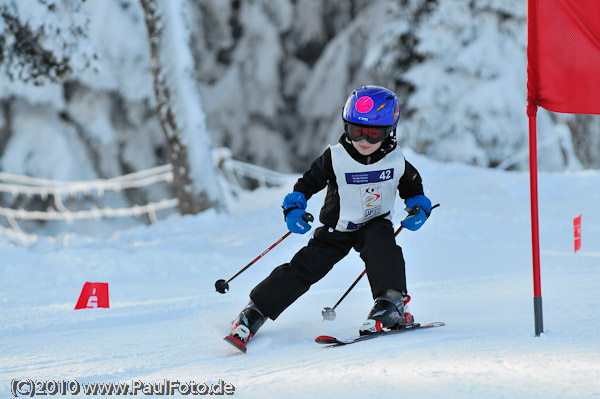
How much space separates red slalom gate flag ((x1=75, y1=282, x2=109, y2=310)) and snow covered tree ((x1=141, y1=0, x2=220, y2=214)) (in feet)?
18.1

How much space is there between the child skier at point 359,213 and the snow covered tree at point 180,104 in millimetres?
6342

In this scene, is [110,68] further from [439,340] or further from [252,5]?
[439,340]

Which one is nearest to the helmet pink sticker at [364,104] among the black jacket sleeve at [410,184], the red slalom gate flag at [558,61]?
the black jacket sleeve at [410,184]

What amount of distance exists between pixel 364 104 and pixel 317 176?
0.45 m

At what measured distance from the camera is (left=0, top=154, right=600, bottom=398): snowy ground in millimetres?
2371

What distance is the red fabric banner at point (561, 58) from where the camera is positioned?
2.97 metres

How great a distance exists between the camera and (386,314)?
3225mm

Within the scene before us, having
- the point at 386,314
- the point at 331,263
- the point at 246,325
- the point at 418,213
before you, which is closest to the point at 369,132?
the point at 418,213

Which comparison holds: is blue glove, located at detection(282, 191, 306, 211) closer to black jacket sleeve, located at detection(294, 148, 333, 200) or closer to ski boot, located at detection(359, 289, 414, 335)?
black jacket sleeve, located at detection(294, 148, 333, 200)

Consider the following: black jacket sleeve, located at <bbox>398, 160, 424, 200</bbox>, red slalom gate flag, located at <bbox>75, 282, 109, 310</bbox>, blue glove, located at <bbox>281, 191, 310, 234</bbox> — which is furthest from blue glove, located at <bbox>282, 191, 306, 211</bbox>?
red slalom gate flag, located at <bbox>75, 282, 109, 310</bbox>

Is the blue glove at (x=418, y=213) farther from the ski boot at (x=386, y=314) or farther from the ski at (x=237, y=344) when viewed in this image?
the ski at (x=237, y=344)

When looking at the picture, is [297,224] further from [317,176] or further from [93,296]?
[93,296]

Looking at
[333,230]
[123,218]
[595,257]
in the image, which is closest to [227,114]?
[123,218]

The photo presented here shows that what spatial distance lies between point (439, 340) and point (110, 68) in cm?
1189
